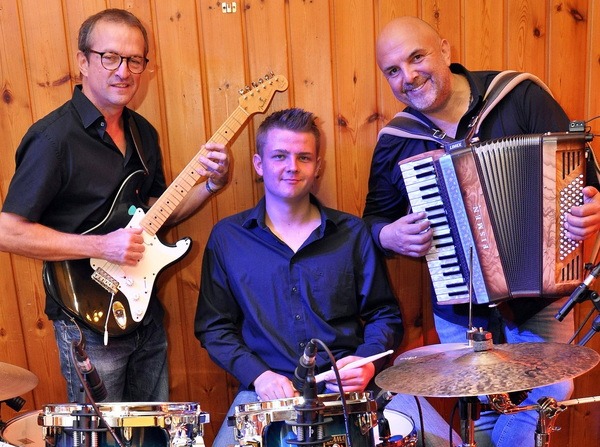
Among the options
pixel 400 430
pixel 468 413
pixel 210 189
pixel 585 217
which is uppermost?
pixel 210 189

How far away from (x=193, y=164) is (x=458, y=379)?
1325mm

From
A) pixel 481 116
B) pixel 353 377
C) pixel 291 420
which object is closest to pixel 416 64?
pixel 481 116

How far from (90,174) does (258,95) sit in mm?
677

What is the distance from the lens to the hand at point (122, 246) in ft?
8.06

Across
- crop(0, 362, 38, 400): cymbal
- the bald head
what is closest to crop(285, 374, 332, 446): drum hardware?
crop(0, 362, 38, 400): cymbal

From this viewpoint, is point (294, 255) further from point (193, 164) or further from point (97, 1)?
point (97, 1)

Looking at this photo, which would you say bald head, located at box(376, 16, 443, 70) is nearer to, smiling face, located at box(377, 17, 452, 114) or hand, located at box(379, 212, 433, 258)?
smiling face, located at box(377, 17, 452, 114)

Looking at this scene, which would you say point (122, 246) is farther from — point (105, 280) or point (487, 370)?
point (487, 370)

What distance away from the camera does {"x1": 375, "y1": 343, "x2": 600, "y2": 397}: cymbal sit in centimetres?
172

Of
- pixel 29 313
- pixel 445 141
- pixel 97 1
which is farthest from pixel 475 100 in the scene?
pixel 29 313

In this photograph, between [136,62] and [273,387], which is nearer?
[273,387]

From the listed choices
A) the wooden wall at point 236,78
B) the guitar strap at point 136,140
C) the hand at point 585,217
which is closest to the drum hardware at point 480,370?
the hand at point 585,217

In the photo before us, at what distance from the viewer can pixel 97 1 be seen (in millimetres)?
2744

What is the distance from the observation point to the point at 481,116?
2508 millimetres
